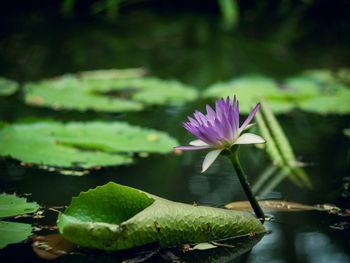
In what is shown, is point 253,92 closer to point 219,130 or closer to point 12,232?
point 219,130

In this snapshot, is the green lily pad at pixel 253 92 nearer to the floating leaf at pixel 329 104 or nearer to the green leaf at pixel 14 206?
the floating leaf at pixel 329 104

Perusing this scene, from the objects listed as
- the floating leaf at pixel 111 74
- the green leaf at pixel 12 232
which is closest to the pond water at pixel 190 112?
the green leaf at pixel 12 232

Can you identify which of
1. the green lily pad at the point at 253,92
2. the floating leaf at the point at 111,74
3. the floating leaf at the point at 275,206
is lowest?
the floating leaf at the point at 275,206

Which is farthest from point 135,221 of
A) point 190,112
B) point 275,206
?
point 190,112

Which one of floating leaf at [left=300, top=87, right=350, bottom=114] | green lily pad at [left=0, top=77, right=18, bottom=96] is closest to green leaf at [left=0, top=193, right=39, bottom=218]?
green lily pad at [left=0, top=77, right=18, bottom=96]

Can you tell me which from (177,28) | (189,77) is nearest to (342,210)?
(189,77)

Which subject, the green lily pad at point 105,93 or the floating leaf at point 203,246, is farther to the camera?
the green lily pad at point 105,93

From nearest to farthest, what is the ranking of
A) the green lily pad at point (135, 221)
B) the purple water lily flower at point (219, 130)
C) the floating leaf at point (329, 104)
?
the green lily pad at point (135, 221), the purple water lily flower at point (219, 130), the floating leaf at point (329, 104)
